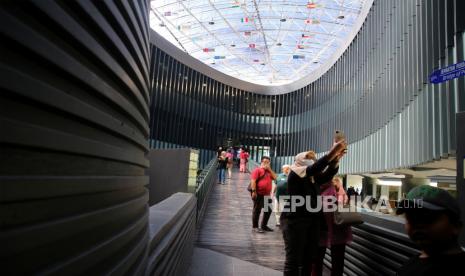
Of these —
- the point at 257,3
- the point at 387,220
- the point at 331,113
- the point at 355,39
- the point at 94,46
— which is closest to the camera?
the point at 94,46

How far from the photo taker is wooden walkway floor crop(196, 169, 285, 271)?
782 cm

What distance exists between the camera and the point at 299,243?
184 inches

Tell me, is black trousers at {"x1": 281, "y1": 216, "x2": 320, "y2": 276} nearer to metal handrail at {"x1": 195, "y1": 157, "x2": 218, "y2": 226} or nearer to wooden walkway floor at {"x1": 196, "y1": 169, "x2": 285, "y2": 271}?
wooden walkway floor at {"x1": 196, "y1": 169, "x2": 285, "y2": 271}

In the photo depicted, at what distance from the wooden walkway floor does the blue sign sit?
12.4 feet

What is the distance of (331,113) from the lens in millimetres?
33938

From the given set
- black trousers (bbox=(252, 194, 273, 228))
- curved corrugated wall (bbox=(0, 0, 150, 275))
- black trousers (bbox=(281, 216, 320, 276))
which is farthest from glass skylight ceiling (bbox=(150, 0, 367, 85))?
curved corrugated wall (bbox=(0, 0, 150, 275))

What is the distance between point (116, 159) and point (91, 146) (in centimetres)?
42

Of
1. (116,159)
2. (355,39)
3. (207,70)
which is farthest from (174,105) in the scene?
(116,159)

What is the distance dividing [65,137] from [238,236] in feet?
27.9

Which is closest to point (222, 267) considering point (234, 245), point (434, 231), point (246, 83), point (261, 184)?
point (234, 245)

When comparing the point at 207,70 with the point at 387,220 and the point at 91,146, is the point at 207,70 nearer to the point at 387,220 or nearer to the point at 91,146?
the point at 387,220

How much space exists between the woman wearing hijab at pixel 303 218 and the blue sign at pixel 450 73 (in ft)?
7.58

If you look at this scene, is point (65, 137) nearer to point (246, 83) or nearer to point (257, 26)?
point (257, 26)

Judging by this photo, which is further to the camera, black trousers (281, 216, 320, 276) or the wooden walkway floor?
the wooden walkway floor
